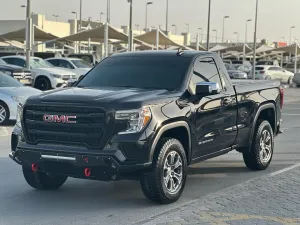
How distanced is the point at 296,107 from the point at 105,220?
675 inches

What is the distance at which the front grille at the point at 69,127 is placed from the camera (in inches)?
234

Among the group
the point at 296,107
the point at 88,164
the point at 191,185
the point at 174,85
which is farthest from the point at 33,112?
the point at 296,107

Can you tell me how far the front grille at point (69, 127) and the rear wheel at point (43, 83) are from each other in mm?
18233

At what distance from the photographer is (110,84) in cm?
722

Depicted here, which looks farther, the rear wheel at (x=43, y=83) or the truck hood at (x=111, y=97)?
the rear wheel at (x=43, y=83)

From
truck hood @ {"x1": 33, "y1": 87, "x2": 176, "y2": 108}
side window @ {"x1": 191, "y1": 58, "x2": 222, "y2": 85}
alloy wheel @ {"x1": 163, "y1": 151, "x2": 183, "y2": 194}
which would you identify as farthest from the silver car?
alloy wheel @ {"x1": 163, "y1": 151, "x2": 183, "y2": 194}

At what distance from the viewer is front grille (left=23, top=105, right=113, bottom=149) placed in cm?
595

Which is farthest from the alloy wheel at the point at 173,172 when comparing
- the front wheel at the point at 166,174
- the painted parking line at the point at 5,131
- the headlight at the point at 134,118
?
the painted parking line at the point at 5,131

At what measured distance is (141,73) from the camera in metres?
7.29

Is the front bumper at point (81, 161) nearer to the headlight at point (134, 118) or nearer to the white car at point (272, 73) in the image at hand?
the headlight at point (134, 118)

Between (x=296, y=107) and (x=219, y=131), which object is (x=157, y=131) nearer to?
(x=219, y=131)

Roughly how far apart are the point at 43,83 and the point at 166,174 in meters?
18.8

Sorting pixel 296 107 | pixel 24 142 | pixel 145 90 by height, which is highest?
pixel 145 90

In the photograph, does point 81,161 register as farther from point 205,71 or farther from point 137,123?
point 205,71
